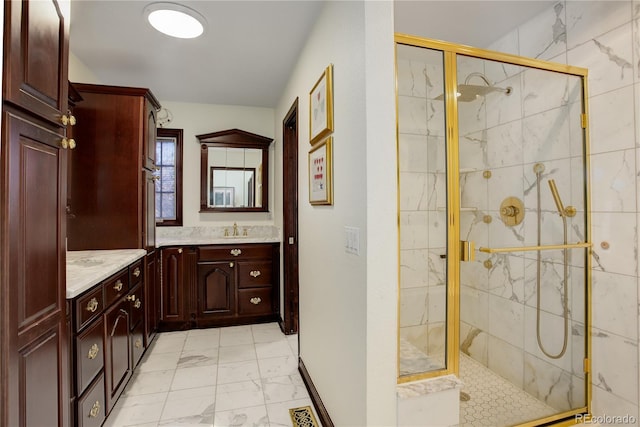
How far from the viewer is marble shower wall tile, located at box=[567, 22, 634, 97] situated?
1.54 m

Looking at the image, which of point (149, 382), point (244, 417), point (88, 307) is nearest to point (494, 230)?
point (244, 417)

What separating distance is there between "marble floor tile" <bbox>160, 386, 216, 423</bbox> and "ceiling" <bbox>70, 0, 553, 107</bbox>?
8.06ft

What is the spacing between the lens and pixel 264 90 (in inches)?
125

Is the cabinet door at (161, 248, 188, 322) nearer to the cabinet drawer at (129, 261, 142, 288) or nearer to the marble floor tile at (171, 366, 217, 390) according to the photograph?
the cabinet drawer at (129, 261, 142, 288)

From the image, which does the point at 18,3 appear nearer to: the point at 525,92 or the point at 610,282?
the point at 525,92

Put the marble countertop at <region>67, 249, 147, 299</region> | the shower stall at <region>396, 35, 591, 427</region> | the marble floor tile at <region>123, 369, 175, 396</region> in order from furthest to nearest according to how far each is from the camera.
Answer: the marble floor tile at <region>123, 369, 175, 396</region> < the shower stall at <region>396, 35, 591, 427</region> < the marble countertop at <region>67, 249, 147, 299</region>

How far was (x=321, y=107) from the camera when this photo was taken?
174 centimetres

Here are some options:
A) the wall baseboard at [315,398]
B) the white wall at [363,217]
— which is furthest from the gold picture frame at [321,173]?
the wall baseboard at [315,398]

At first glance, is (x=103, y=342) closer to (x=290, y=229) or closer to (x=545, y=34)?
(x=290, y=229)

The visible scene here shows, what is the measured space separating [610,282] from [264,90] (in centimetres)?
311

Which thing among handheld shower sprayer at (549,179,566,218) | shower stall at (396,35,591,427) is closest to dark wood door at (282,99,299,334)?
shower stall at (396,35,591,427)

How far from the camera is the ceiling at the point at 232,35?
1.85m

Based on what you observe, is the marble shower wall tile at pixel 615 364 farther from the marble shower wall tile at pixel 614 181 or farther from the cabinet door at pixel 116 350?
the cabinet door at pixel 116 350

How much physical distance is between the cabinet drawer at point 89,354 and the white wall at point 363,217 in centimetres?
120
